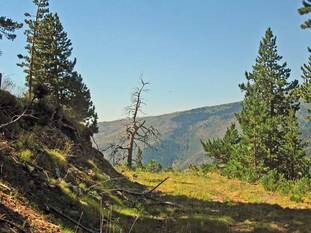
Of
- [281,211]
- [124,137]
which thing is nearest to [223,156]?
[124,137]

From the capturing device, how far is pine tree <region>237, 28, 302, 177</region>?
4875 cm

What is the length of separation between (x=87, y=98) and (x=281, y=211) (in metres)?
41.5

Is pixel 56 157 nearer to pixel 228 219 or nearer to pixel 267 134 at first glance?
pixel 228 219

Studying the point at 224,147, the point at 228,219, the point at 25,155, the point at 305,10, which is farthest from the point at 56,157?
the point at 224,147

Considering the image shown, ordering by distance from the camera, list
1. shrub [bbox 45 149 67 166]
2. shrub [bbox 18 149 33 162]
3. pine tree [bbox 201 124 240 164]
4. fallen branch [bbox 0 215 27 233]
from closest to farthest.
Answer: fallen branch [bbox 0 215 27 233] → shrub [bbox 18 149 33 162] → shrub [bbox 45 149 67 166] → pine tree [bbox 201 124 240 164]

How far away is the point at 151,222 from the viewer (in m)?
13.1

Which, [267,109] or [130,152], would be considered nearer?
[130,152]

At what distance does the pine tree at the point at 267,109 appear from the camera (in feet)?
160

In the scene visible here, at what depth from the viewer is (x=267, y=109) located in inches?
2222

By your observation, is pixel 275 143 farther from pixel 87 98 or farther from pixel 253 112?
pixel 87 98

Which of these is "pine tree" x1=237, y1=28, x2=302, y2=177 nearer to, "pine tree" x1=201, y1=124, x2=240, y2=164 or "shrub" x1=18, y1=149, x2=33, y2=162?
"pine tree" x1=201, y1=124, x2=240, y2=164

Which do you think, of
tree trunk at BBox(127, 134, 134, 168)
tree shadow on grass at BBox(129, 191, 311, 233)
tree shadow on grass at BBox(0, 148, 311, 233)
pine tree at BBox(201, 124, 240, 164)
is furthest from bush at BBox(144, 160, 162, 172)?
tree shadow on grass at BBox(129, 191, 311, 233)

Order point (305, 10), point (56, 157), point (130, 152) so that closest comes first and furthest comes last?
point (56, 157) < point (305, 10) < point (130, 152)

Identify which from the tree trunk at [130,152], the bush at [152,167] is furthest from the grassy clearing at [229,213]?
the bush at [152,167]
